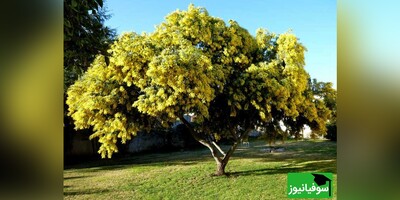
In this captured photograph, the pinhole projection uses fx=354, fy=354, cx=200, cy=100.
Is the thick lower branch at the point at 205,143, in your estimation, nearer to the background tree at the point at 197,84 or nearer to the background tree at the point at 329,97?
the background tree at the point at 197,84

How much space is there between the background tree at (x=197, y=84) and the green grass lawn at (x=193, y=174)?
138 millimetres

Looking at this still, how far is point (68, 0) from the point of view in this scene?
7.70 feet

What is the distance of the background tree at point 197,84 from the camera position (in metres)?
3.09

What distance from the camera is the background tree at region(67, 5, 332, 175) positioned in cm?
309

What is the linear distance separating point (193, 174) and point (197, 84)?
33.9 inches

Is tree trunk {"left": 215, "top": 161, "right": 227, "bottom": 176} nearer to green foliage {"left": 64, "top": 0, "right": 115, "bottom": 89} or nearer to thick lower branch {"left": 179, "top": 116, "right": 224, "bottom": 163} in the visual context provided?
thick lower branch {"left": 179, "top": 116, "right": 224, "bottom": 163}

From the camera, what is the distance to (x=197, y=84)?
3.09m

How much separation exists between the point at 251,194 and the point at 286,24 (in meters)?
1.60

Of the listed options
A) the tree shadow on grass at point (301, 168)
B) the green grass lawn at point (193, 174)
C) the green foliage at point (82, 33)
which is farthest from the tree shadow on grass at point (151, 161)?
the green foliage at point (82, 33)

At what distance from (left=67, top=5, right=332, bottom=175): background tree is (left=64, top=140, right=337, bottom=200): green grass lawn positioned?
0.45ft
